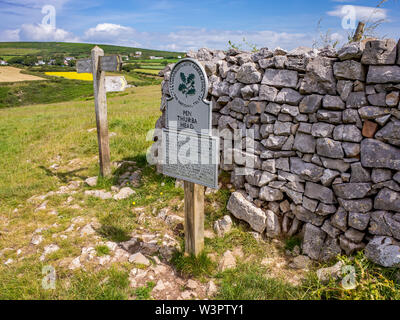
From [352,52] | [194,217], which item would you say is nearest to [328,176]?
[352,52]

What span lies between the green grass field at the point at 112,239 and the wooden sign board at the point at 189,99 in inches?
77.2

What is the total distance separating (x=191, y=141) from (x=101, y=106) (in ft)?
13.0

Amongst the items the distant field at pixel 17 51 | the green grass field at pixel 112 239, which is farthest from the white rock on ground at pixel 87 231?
the distant field at pixel 17 51

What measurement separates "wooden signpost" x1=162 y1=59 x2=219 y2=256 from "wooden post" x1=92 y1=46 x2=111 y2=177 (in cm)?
342

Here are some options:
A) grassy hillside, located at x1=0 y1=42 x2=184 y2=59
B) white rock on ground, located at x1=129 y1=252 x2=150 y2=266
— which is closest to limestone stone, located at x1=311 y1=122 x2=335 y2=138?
white rock on ground, located at x1=129 y1=252 x2=150 y2=266

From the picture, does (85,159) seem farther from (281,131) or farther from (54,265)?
(281,131)

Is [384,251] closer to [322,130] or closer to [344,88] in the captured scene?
[322,130]

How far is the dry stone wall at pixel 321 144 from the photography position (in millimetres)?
3824

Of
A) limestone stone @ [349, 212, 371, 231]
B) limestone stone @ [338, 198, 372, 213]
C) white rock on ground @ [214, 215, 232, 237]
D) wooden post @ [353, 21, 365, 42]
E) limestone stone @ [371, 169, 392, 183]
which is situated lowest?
white rock on ground @ [214, 215, 232, 237]

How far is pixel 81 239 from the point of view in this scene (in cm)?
482

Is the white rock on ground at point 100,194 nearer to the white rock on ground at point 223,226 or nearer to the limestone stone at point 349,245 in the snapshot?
the white rock on ground at point 223,226

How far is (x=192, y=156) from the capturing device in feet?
12.5

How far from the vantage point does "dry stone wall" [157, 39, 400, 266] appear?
382 cm

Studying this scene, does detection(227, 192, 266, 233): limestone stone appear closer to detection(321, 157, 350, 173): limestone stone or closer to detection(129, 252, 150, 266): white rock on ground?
detection(321, 157, 350, 173): limestone stone
